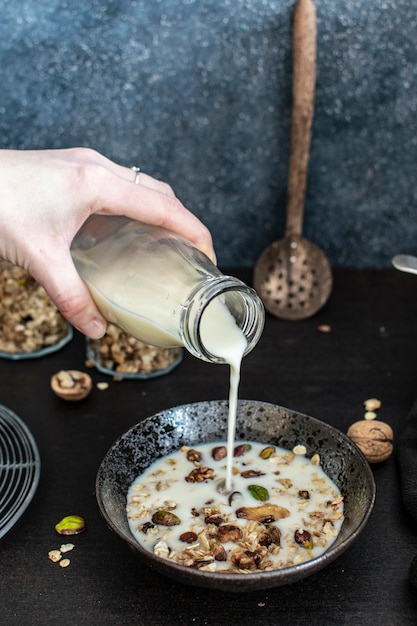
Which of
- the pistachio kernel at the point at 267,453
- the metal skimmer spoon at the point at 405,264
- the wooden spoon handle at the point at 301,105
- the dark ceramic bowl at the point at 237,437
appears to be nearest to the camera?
the dark ceramic bowl at the point at 237,437

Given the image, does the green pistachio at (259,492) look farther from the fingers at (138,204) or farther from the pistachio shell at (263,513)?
the fingers at (138,204)

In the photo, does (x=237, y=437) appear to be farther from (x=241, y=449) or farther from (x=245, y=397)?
(x=245, y=397)

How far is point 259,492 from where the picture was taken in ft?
2.79

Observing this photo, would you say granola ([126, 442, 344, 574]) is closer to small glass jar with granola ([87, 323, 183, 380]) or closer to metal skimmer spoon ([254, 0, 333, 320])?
small glass jar with granola ([87, 323, 183, 380])

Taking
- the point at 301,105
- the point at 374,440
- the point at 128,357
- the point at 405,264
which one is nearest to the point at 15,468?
the point at 128,357

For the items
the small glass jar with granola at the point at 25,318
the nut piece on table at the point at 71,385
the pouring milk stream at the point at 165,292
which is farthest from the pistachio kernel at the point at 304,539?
the small glass jar with granola at the point at 25,318

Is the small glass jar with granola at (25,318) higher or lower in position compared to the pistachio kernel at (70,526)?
higher

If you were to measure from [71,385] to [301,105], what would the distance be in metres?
0.60

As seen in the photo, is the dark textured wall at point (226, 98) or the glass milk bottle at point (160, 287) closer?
the glass milk bottle at point (160, 287)

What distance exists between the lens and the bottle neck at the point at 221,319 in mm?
747

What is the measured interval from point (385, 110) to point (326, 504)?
31.5 inches

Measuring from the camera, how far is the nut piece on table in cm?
107

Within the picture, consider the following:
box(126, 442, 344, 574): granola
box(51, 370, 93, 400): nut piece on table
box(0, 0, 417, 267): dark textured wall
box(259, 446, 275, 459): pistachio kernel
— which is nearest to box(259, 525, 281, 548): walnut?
box(126, 442, 344, 574): granola

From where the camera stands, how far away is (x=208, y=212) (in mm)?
1462
